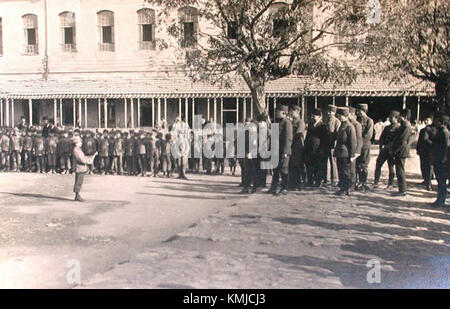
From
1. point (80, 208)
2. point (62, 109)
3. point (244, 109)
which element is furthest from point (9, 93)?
point (80, 208)

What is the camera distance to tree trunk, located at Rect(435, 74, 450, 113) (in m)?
12.6

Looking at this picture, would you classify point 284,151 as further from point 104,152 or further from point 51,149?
point 51,149

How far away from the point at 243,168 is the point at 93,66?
46.8 ft

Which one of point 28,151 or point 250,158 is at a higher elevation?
point 250,158

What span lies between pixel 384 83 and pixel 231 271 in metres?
16.9

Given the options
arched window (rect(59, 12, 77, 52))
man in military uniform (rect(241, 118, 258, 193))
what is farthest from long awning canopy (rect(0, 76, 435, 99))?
man in military uniform (rect(241, 118, 258, 193))

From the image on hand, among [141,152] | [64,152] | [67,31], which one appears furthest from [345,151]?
[67,31]

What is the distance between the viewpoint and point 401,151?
10352mm

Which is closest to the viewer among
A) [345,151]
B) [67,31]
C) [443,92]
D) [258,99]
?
[345,151]

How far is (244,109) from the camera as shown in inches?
838

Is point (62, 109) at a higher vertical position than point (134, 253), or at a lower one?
higher

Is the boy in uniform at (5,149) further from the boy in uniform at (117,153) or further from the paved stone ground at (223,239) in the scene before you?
the paved stone ground at (223,239)

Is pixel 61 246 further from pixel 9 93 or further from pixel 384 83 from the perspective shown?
pixel 9 93

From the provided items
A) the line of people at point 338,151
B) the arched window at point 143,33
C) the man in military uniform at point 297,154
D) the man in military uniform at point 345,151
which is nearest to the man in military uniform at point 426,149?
the line of people at point 338,151
